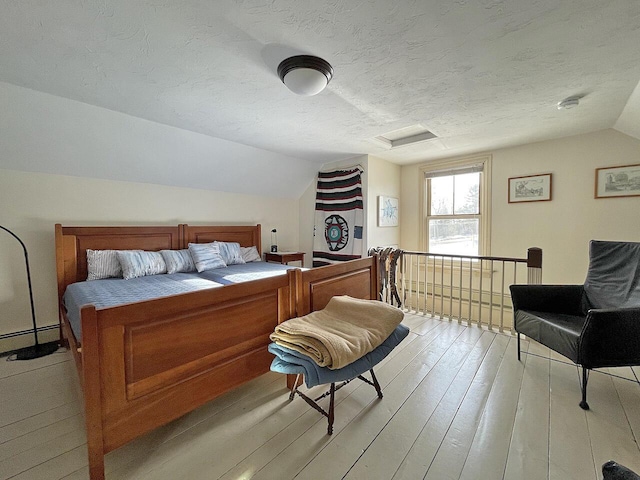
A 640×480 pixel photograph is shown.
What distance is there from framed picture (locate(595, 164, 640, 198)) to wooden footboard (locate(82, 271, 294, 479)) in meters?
3.90

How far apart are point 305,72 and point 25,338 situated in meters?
3.61

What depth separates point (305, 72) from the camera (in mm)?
1754

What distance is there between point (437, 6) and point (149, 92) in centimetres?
211

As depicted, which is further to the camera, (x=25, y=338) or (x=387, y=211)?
(x=387, y=211)

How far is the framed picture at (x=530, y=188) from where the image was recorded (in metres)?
3.48

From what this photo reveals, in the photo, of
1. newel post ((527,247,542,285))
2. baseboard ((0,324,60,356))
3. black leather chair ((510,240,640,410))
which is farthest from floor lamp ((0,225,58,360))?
newel post ((527,247,542,285))

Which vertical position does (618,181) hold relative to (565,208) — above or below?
above

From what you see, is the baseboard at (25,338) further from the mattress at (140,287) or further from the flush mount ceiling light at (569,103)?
the flush mount ceiling light at (569,103)

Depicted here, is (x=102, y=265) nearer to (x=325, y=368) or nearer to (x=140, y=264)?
(x=140, y=264)

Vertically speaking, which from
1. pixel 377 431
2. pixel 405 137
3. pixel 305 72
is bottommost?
pixel 377 431

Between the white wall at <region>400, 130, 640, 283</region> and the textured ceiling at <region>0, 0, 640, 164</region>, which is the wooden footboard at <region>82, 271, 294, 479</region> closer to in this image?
the textured ceiling at <region>0, 0, 640, 164</region>

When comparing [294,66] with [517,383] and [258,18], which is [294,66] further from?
[517,383]

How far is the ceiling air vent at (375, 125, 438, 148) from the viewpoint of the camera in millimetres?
3316

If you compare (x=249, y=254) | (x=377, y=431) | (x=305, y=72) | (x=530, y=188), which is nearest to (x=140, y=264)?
(x=249, y=254)
